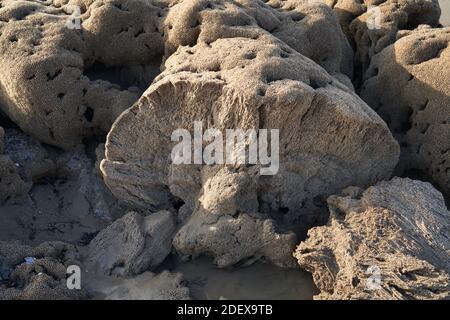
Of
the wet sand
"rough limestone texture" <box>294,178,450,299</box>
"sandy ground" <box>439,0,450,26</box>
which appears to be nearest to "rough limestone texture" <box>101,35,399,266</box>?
the wet sand

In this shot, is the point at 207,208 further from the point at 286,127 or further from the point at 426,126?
the point at 426,126

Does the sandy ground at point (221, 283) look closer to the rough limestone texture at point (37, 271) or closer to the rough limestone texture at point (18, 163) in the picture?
the rough limestone texture at point (37, 271)

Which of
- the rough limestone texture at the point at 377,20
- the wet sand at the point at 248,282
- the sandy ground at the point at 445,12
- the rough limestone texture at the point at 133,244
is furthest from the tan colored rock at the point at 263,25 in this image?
the sandy ground at the point at 445,12

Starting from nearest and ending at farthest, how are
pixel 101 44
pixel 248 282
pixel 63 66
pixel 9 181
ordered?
pixel 248 282, pixel 9 181, pixel 63 66, pixel 101 44

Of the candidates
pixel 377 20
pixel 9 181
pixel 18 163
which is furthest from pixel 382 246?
pixel 18 163

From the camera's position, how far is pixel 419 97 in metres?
6.35

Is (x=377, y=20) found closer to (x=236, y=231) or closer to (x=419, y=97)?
(x=419, y=97)

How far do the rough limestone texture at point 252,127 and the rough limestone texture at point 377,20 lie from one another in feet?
7.14

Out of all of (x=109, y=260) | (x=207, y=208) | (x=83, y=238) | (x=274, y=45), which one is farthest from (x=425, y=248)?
(x=83, y=238)

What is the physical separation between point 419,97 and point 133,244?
380 centimetres

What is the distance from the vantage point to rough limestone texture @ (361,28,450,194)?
20.2 ft

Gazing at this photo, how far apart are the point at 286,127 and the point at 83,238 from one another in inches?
104
